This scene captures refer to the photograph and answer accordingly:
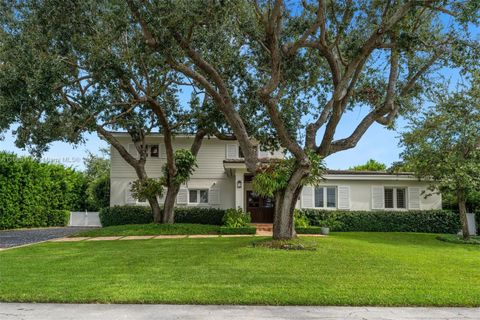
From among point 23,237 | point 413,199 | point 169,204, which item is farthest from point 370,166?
point 23,237

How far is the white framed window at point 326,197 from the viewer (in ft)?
69.6

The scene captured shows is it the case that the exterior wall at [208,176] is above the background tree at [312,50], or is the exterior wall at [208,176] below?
below

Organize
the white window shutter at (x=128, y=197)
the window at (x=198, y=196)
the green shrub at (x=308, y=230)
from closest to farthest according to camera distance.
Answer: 1. the green shrub at (x=308, y=230)
2. the white window shutter at (x=128, y=197)
3. the window at (x=198, y=196)

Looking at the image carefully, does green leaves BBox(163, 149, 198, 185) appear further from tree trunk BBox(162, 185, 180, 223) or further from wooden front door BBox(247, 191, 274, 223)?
wooden front door BBox(247, 191, 274, 223)

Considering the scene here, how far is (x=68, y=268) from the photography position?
27.4 feet

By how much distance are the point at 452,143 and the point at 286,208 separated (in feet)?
29.0

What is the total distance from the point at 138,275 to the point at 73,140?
922 cm

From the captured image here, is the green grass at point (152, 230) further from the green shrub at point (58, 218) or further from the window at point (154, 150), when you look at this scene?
the green shrub at point (58, 218)

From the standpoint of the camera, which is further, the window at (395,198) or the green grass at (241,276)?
the window at (395,198)

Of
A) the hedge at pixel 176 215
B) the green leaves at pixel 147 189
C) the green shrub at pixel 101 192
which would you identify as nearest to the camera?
the green leaves at pixel 147 189

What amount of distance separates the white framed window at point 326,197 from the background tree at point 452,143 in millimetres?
5438

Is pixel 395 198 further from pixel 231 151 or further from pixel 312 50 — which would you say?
pixel 312 50

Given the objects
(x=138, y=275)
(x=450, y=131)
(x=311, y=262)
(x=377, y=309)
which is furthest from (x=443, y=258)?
(x=138, y=275)

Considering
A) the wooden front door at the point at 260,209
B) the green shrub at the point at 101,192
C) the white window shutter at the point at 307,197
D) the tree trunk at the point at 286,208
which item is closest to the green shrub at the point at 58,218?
the green shrub at the point at 101,192
